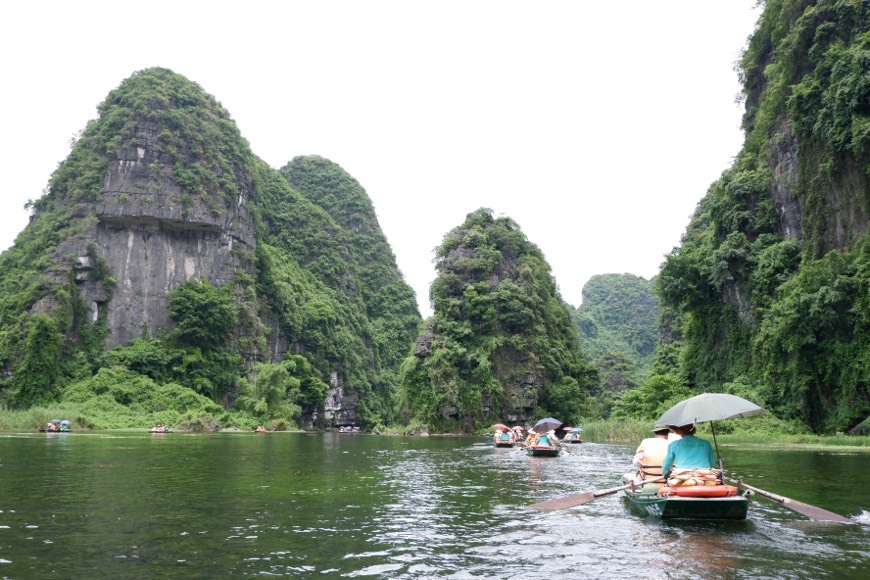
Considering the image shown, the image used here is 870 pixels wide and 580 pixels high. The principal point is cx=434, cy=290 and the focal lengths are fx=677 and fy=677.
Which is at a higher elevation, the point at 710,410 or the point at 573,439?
the point at 710,410

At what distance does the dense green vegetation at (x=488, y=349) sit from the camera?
5334 cm

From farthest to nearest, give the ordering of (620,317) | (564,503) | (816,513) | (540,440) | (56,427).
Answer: (620,317) → (56,427) → (540,440) → (564,503) → (816,513)

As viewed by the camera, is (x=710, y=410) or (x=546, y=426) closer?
(x=710, y=410)

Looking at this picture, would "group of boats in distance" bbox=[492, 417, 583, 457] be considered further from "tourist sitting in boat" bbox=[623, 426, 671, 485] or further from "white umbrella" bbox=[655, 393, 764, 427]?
"white umbrella" bbox=[655, 393, 764, 427]

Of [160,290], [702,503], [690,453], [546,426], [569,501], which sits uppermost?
[160,290]

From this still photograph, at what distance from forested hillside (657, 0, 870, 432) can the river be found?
13.8 m

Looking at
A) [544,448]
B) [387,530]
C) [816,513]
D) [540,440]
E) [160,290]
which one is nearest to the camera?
[387,530]

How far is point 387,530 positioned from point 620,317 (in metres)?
113

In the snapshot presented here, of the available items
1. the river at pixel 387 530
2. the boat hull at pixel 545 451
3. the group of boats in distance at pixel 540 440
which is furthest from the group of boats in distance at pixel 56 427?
the boat hull at pixel 545 451

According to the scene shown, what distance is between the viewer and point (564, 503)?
34.2 ft

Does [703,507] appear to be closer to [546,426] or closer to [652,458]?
[652,458]

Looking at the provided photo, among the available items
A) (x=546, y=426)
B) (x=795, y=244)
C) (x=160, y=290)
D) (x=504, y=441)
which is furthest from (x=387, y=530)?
(x=160, y=290)

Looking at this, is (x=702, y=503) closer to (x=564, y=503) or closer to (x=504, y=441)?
(x=564, y=503)

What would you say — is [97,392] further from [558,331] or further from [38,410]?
[558,331]
